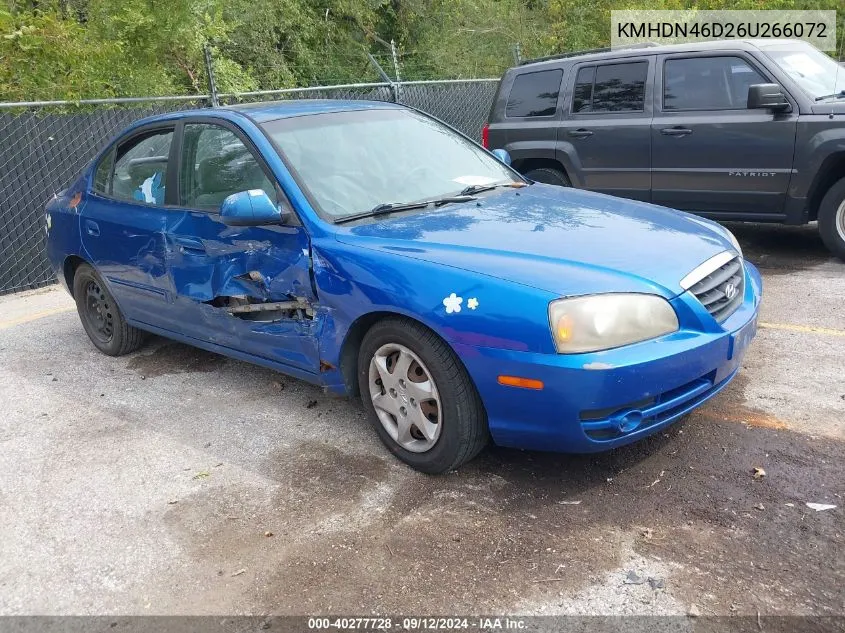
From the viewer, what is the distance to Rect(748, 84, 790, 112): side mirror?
653 centimetres

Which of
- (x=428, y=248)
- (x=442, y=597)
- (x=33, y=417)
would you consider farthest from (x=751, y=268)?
(x=33, y=417)

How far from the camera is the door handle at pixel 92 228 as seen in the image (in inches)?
214

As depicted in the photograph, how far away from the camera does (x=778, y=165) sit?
675 centimetres

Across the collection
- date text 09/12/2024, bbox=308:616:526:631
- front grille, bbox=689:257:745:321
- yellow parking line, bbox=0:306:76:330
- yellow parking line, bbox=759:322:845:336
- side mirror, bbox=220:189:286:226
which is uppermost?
side mirror, bbox=220:189:286:226

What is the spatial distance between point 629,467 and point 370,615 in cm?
145

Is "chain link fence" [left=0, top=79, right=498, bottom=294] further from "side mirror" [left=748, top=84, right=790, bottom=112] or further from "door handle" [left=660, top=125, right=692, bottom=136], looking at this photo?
"side mirror" [left=748, top=84, right=790, bottom=112]

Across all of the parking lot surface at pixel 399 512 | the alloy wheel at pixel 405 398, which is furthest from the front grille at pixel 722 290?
the alloy wheel at pixel 405 398

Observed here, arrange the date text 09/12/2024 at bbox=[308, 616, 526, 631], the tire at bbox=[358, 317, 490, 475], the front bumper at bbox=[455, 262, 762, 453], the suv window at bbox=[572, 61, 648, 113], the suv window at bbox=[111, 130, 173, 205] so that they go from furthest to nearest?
the suv window at bbox=[572, 61, 648, 113]
the suv window at bbox=[111, 130, 173, 205]
the tire at bbox=[358, 317, 490, 475]
the front bumper at bbox=[455, 262, 762, 453]
the date text 09/12/2024 at bbox=[308, 616, 526, 631]

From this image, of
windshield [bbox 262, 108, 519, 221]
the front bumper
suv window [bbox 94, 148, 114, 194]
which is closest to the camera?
the front bumper

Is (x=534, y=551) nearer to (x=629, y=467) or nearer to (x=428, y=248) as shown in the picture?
(x=629, y=467)

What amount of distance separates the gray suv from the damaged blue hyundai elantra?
9.49 feet

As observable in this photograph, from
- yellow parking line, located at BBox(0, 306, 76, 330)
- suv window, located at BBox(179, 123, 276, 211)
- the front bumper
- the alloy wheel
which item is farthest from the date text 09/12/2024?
yellow parking line, located at BBox(0, 306, 76, 330)

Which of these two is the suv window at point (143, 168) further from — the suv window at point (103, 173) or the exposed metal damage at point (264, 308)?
the exposed metal damage at point (264, 308)

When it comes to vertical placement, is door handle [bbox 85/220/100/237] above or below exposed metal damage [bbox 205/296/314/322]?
above
